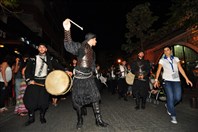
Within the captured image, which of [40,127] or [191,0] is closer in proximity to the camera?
[40,127]

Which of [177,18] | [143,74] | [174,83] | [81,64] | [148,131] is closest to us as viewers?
[148,131]

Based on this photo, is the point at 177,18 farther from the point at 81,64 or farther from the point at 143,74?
the point at 81,64

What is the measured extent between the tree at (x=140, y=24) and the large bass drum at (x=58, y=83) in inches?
743

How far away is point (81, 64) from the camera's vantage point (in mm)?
4348

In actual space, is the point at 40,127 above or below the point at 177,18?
below

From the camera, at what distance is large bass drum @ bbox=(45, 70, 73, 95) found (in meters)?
4.44

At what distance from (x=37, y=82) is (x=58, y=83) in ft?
2.69

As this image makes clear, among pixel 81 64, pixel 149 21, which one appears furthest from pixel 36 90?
pixel 149 21

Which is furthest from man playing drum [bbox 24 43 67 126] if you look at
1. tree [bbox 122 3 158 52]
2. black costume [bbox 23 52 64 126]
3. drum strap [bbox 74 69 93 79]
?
tree [bbox 122 3 158 52]

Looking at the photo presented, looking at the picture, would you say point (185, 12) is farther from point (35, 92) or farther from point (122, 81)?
point (35, 92)

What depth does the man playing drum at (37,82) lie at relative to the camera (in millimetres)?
4922

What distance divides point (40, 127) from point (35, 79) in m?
1.24

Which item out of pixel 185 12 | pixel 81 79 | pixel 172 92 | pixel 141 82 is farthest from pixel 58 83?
pixel 185 12

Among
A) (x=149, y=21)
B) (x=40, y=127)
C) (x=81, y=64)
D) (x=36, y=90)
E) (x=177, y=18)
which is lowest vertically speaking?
Result: (x=40, y=127)
